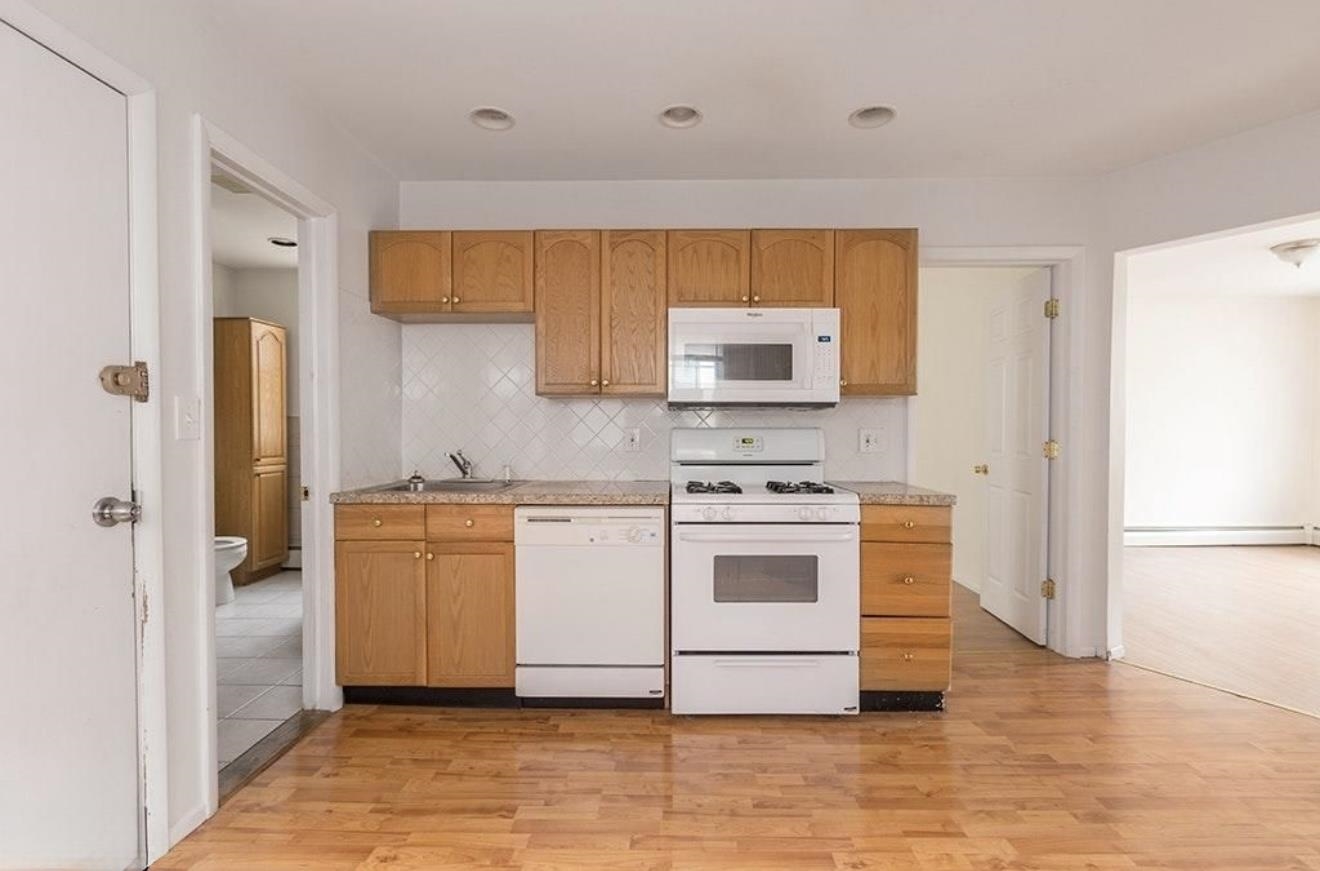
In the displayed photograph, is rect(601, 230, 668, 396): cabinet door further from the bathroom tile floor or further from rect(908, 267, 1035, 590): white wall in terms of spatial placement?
rect(908, 267, 1035, 590): white wall

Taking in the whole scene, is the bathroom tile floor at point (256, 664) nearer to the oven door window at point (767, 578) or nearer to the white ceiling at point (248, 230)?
the oven door window at point (767, 578)

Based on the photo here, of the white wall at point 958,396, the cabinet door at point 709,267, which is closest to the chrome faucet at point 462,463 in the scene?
the cabinet door at point 709,267

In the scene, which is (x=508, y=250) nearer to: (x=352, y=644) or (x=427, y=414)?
(x=427, y=414)

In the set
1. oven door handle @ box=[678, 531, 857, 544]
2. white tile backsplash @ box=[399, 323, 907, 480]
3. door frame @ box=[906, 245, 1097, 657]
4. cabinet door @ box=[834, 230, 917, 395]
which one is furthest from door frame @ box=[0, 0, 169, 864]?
door frame @ box=[906, 245, 1097, 657]

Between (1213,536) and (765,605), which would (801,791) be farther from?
(1213,536)

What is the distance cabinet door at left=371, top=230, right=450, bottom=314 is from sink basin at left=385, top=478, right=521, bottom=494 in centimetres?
84

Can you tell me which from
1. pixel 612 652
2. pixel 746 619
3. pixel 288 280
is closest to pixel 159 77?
pixel 612 652

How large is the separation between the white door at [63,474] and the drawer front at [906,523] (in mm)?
2451

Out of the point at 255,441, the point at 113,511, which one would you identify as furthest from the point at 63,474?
the point at 255,441

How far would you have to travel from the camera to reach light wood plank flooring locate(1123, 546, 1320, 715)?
3092mm

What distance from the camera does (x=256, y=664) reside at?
3.25 meters

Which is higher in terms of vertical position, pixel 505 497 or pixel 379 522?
pixel 505 497

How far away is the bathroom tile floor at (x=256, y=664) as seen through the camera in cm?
259

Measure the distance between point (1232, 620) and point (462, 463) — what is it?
455cm
